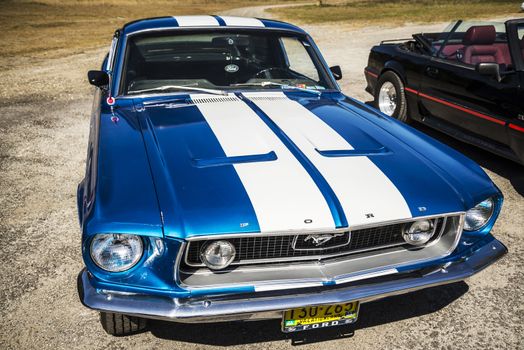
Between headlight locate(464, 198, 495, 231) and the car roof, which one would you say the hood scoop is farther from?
the car roof

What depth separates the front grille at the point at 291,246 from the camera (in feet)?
6.67

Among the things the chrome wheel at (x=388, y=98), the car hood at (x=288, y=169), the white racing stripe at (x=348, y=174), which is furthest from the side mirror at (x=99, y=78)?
the chrome wheel at (x=388, y=98)

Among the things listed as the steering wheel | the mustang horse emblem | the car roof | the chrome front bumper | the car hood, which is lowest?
the chrome front bumper

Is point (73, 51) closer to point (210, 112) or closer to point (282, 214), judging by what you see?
point (210, 112)

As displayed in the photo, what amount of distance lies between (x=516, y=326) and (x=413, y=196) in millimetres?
1042

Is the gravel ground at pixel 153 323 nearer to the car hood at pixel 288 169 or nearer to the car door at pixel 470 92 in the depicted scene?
the car door at pixel 470 92

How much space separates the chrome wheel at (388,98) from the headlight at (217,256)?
13.8 feet

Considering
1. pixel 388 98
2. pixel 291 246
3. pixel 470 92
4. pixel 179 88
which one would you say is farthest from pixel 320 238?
pixel 388 98

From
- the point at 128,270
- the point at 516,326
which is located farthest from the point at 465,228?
the point at 128,270

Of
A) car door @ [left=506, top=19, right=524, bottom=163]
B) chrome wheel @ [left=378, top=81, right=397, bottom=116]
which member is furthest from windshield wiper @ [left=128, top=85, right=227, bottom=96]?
chrome wheel @ [left=378, top=81, right=397, bottom=116]

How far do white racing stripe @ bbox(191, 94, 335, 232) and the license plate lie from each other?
1.23 feet

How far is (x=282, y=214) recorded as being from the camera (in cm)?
199

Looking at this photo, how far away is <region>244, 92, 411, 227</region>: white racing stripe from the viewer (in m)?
2.07

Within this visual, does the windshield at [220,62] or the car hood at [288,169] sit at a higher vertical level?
the windshield at [220,62]
